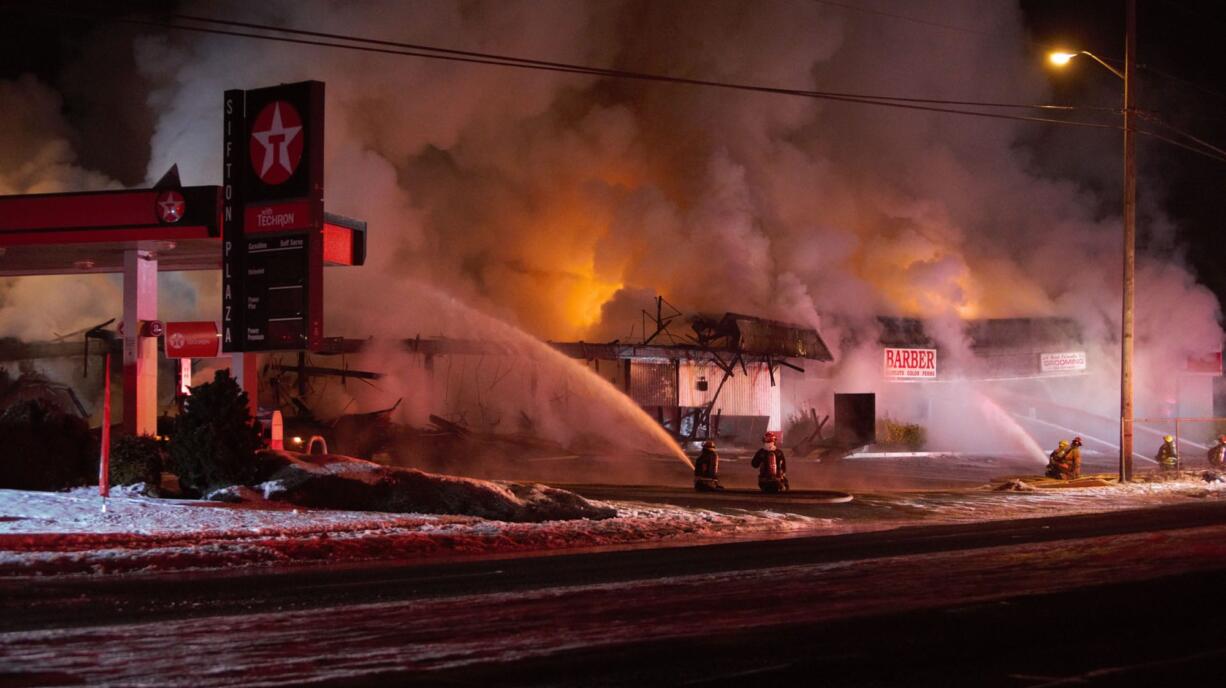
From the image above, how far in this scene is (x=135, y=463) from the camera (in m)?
17.3

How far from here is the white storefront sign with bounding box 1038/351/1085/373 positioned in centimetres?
4322

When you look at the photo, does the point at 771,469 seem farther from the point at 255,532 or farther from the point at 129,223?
the point at 129,223

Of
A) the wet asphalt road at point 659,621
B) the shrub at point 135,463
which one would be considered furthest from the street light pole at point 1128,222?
→ the shrub at point 135,463

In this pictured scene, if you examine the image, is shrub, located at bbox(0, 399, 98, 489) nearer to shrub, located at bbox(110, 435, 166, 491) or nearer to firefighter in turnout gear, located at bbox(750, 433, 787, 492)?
shrub, located at bbox(110, 435, 166, 491)

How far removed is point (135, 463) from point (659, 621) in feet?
37.3

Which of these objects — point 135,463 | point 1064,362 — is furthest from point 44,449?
point 1064,362

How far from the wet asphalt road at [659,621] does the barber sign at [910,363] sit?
2635 cm

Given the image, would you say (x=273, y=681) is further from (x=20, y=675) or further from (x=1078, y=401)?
(x=1078, y=401)

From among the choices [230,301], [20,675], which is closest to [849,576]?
[20,675]

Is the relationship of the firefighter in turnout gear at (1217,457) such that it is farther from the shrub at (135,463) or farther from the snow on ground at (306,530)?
the shrub at (135,463)

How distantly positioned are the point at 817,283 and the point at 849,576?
29351mm

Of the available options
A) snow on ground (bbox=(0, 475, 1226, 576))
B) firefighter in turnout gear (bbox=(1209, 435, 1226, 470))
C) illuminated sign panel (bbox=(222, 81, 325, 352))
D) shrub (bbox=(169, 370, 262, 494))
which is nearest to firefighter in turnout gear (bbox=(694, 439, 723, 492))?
snow on ground (bbox=(0, 475, 1226, 576))

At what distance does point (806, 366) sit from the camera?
39781mm

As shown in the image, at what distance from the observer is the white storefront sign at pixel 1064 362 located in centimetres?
4322
